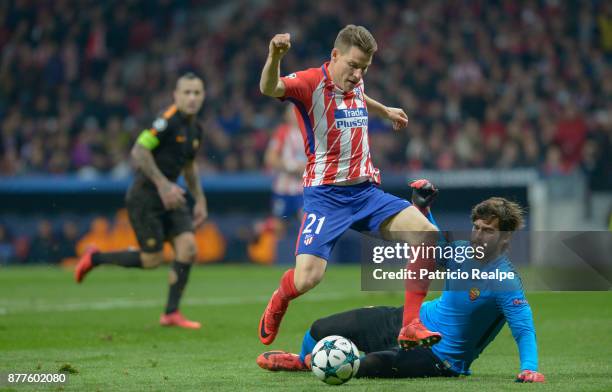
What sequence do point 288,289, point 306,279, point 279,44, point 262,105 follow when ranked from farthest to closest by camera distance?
point 262,105, point 288,289, point 306,279, point 279,44

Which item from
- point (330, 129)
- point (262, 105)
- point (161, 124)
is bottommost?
point (330, 129)

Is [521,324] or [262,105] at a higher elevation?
[262,105]

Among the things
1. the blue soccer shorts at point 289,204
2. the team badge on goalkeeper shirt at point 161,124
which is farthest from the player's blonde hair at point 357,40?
the blue soccer shorts at point 289,204

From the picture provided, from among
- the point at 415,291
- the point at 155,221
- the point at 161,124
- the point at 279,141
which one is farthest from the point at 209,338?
the point at 279,141

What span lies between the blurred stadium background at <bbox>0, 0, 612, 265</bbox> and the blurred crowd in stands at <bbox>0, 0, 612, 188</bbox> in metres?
0.04

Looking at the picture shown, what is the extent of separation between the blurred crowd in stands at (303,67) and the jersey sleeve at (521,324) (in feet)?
40.1

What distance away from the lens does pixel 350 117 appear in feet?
22.9

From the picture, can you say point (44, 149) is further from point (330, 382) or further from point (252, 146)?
point (330, 382)

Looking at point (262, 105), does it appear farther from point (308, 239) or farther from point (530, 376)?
point (530, 376)

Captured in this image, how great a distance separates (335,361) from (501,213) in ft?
4.07

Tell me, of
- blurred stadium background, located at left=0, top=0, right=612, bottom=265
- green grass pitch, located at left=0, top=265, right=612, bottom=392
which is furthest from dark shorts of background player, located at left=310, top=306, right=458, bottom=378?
blurred stadium background, located at left=0, top=0, right=612, bottom=265

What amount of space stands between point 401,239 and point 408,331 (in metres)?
0.88

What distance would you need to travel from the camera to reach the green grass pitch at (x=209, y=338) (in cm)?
612

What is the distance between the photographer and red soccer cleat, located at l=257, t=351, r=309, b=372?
261 inches
